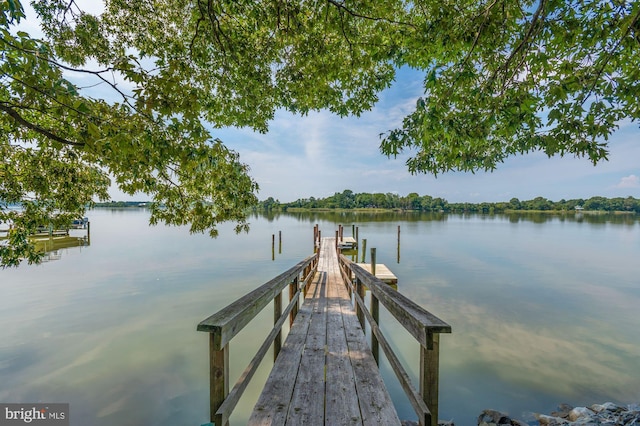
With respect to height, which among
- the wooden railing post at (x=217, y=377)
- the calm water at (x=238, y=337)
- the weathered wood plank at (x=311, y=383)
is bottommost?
the calm water at (x=238, y=337)

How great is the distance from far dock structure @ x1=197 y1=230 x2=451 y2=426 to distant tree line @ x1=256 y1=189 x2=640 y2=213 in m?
110

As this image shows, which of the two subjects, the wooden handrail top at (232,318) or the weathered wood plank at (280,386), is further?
the weathered wood plank at (280,386)

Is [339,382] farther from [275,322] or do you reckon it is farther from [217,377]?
[217,377]

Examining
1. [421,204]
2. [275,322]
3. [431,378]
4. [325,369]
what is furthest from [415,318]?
[421,204]

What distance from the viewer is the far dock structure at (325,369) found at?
176 centimetres

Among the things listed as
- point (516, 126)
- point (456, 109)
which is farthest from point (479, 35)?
point (516, 126)

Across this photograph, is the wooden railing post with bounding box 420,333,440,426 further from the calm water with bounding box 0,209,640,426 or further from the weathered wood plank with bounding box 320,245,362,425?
the calm water with bounding box 0,209,640,426

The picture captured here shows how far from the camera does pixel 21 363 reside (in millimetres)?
6996

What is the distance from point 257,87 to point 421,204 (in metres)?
132

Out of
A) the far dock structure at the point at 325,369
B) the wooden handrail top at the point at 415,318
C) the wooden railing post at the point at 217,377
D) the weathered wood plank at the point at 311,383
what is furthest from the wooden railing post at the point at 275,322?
the wooden railing post at the point at 217,377

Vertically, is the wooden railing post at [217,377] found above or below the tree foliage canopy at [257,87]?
below

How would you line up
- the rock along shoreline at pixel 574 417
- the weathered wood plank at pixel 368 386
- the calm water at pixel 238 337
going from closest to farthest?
1. the weathered wood plank at pixel 368 386
2. the rock along shoreline at pixel 574 417
3. the calm water at pixel 238 337

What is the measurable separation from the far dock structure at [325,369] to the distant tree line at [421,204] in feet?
361

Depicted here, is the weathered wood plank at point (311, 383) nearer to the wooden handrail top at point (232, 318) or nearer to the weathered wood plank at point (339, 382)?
the weathered wood plank at point (339, 382)
